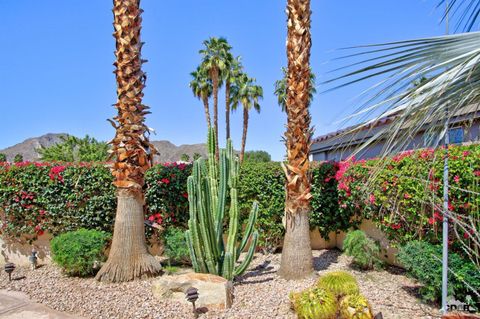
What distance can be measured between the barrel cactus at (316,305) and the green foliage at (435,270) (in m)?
1.46

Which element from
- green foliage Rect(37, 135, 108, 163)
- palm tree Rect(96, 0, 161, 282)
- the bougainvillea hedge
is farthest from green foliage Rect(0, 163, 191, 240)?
green foliage Rect(37, 135, 108, 163)

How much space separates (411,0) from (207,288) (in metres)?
4.14

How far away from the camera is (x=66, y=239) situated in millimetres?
5773

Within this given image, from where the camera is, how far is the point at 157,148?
104ft

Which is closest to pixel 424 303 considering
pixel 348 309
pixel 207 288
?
pixel 348 309

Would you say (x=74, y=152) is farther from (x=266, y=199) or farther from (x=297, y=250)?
(x=297, y=250)

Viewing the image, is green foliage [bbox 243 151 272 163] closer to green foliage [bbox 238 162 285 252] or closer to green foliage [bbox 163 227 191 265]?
green foliage [bbox 238 162 285 252]

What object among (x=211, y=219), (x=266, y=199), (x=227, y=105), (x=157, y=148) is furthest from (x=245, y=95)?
(x=211, y=219)

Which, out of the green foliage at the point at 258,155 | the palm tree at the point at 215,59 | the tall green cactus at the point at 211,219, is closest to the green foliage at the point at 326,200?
the tall green cactus at the point at 211,219

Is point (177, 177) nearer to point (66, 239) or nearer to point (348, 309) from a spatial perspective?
point (66, 239)

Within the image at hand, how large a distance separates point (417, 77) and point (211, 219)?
15.2ft

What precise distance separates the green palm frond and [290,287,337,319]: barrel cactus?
3050mm

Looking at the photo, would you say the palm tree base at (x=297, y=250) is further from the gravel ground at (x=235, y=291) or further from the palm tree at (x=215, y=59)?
the palm tree at (x=215, y=59)

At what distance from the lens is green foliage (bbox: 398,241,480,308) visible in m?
4.02
